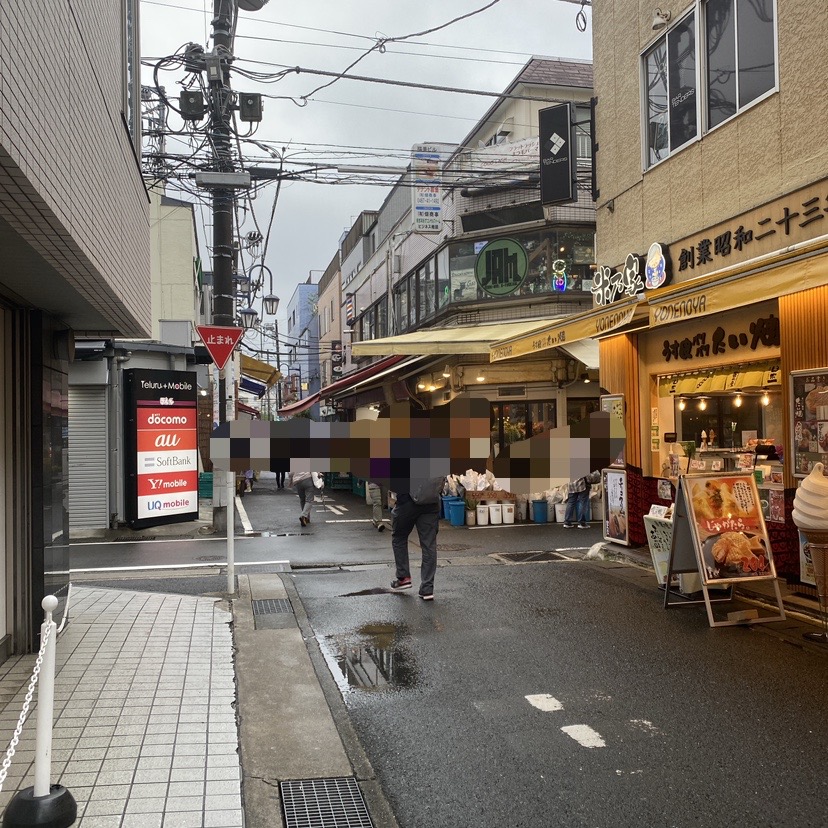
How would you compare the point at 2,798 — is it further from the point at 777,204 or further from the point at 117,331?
the point at 777,204

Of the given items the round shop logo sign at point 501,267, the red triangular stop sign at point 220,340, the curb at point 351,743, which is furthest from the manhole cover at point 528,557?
the round shop logo sign at point 501,267

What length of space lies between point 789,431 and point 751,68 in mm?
4475

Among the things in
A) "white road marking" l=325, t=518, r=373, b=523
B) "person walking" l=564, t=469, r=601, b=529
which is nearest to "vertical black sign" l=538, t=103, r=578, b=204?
"person walking" l=564, t=469, r=601, b=529

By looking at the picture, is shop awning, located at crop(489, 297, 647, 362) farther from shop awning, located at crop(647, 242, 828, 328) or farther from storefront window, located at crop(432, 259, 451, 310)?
storefront window, located at crop(432, 259, 451, 310)

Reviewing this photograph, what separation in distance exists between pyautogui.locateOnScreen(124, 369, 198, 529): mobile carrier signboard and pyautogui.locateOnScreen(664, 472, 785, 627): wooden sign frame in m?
11.6

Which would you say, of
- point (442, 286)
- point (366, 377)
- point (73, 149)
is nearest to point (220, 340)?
point (73, 149)

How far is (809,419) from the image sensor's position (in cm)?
802

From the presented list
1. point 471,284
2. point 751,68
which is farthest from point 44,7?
point 471,284

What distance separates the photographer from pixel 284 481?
31.5 metres

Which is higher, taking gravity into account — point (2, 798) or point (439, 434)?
point (439, 434)

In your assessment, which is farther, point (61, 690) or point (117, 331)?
point (117, 331)

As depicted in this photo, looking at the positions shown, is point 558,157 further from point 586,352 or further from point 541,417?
point 541,417

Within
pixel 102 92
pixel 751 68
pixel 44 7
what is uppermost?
pixel 751 68

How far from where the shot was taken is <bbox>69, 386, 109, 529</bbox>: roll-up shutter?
15633mm
